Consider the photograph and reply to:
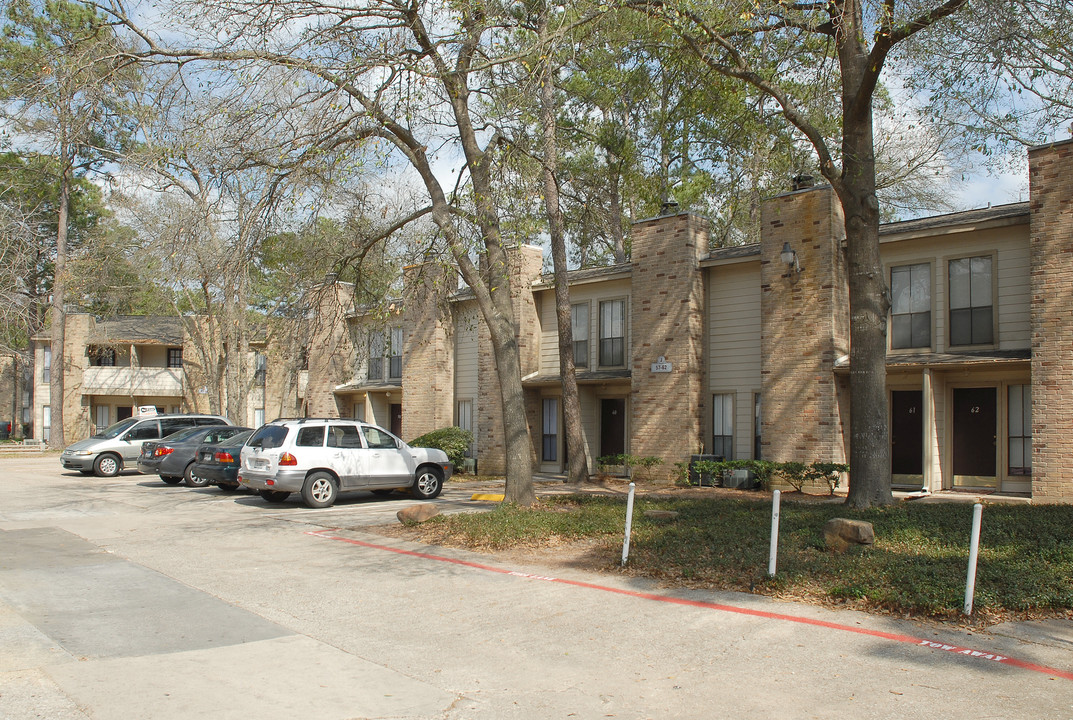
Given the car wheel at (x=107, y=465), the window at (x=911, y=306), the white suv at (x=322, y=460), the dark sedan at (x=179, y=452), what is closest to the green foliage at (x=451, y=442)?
the dark sedan at (x=179, y=452)

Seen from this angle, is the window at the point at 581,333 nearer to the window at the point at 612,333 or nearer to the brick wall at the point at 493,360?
the window at the point at 612,333

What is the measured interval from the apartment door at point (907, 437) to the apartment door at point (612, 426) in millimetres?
7195

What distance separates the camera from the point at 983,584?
784cm

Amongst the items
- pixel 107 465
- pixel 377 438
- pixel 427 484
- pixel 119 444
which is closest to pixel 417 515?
pixel 377 438

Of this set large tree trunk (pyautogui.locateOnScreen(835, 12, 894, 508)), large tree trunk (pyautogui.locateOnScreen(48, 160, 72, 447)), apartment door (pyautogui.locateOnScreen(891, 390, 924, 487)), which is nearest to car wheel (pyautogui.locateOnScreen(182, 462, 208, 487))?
large tree trunk (pyautogui.locateOnScreen(835, 12, 894, 508))

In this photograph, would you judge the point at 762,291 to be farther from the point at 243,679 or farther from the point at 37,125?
the point at 243,679

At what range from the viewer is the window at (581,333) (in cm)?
2383

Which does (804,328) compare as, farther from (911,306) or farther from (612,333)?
(612,333)

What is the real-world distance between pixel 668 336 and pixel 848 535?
444 inches

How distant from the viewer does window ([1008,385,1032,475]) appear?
54.3ft

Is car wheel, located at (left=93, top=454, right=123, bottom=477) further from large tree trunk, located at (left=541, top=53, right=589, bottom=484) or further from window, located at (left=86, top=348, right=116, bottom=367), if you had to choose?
window, located at (left=86, top=348, right=116, bottom=367)

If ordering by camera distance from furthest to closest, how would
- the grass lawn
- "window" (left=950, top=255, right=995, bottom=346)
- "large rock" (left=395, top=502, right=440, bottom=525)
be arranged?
"window" (left=950, top=255, right=995, bottom=346) < "large rock" (left=395, top=502, right=440, bottom=525) < the grass lawn

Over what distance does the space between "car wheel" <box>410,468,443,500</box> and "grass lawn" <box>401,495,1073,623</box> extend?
4.17 m

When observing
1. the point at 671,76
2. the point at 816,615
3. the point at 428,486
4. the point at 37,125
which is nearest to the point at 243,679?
the point at 816,615
